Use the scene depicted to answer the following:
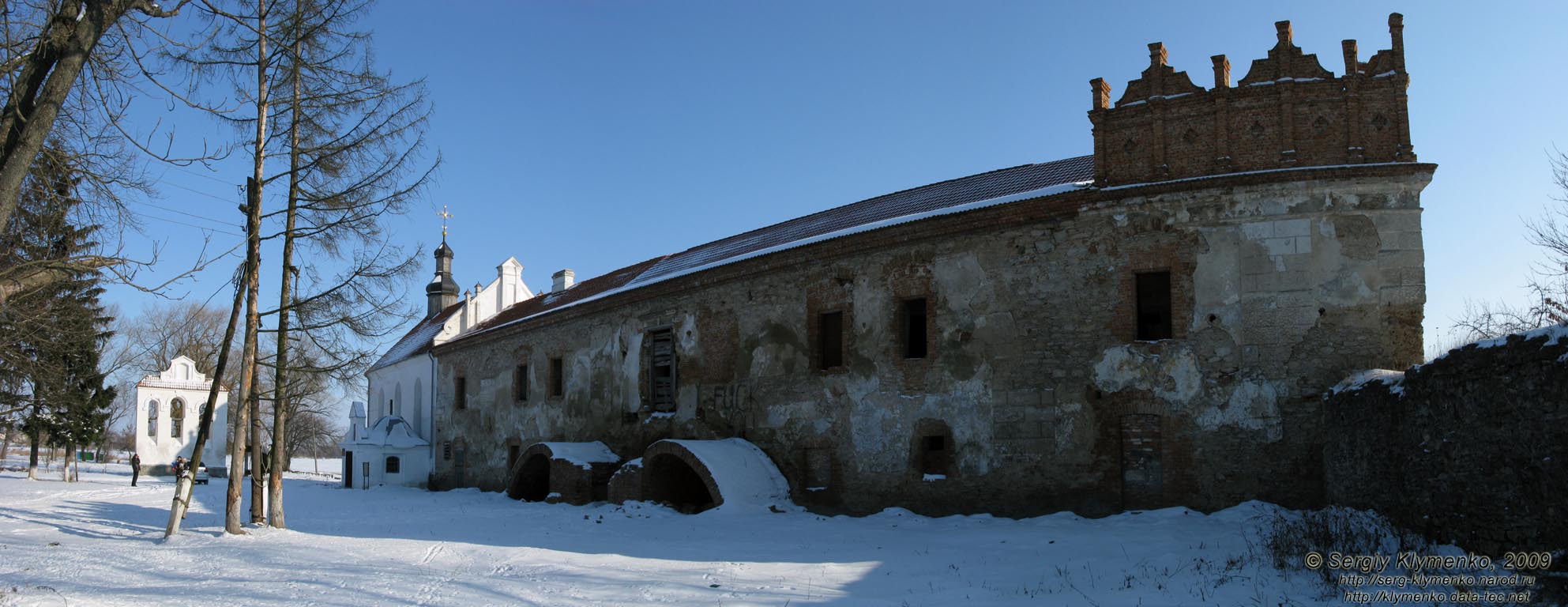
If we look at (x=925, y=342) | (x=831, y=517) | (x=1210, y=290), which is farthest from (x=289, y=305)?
(x=1210, y=290)

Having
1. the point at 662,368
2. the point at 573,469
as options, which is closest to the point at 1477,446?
the point at 662,368

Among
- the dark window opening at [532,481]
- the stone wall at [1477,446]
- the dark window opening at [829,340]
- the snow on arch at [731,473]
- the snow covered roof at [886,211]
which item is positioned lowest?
the dark window opening at [532,481]

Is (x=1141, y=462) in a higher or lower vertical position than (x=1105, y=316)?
lower

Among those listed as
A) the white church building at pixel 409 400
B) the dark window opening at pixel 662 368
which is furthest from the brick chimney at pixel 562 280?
the dark window opening at pixel 662 368

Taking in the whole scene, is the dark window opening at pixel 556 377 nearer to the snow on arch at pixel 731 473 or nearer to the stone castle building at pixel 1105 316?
the stone castle building at pixel 1105 316

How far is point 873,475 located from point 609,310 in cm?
906

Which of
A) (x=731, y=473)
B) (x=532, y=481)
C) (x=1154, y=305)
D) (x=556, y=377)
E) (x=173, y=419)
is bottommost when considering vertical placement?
(x=532, y=481)

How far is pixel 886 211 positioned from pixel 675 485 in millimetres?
6507

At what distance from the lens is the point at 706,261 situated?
73.3ft

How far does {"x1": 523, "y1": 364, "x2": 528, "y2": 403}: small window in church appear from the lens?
27.3 metres

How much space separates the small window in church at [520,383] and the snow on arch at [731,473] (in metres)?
9.47

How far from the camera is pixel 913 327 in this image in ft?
58.9

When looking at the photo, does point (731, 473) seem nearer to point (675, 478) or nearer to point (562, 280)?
point (675, 478)

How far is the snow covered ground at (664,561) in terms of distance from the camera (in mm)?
9086
